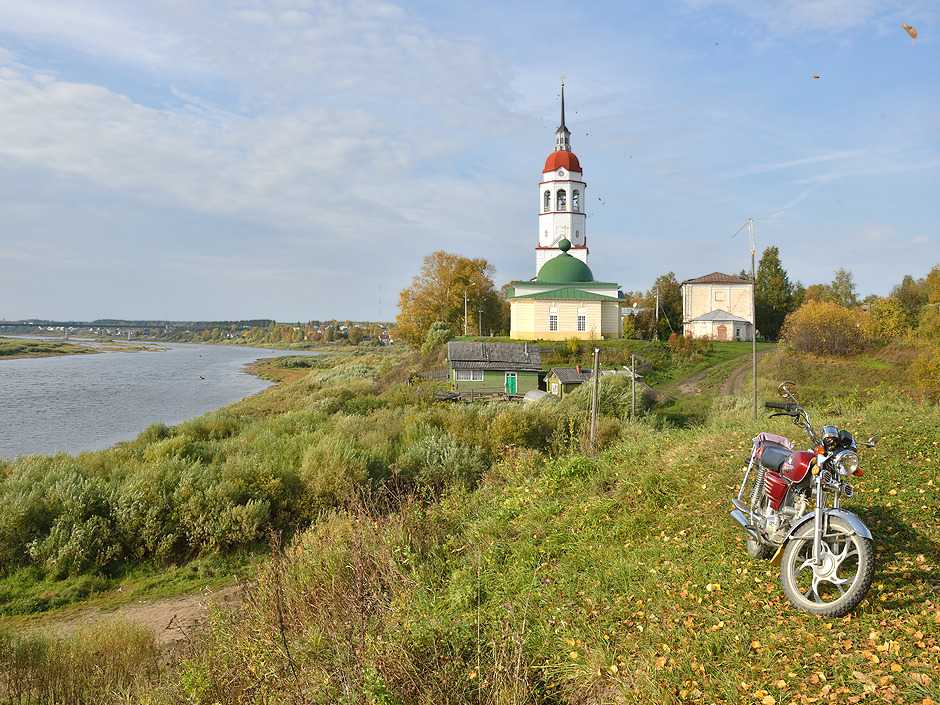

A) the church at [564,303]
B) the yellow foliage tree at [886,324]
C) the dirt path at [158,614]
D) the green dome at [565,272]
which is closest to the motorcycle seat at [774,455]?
the dirt path at [158,614]

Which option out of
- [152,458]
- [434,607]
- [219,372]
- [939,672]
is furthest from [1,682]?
[219,372]

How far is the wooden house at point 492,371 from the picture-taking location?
33.2 m

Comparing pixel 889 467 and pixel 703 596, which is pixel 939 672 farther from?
pixel 889 467

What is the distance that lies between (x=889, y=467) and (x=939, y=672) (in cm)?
376

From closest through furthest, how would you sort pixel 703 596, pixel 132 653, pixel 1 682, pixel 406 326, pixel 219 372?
pixel 703 596 → pixel 1 682 → pixel 132 653 → pixel 406 326 → pixel 219 372

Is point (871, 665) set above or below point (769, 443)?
below

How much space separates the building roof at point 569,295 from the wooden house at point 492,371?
39.5 feet

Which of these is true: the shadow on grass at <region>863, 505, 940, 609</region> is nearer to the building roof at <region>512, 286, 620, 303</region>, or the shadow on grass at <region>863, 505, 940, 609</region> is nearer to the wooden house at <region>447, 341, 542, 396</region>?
the wooden house at <region>447, 341, 542, 396</region>

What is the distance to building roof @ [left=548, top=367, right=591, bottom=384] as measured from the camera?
102 ft

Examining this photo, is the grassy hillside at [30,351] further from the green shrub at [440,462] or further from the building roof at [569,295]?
the green shrub at [440,462]

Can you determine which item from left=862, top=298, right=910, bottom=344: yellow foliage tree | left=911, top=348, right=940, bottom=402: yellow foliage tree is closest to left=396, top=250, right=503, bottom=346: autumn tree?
left=862, top=298, right=910, bottom=344: yellow foliage tree

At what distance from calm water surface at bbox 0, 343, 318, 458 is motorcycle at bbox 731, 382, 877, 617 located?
27.6 meters

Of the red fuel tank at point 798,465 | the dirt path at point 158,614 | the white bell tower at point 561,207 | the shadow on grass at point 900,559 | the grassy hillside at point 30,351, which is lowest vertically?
the dirt path at point 158,614

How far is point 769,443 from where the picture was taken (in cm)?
533
